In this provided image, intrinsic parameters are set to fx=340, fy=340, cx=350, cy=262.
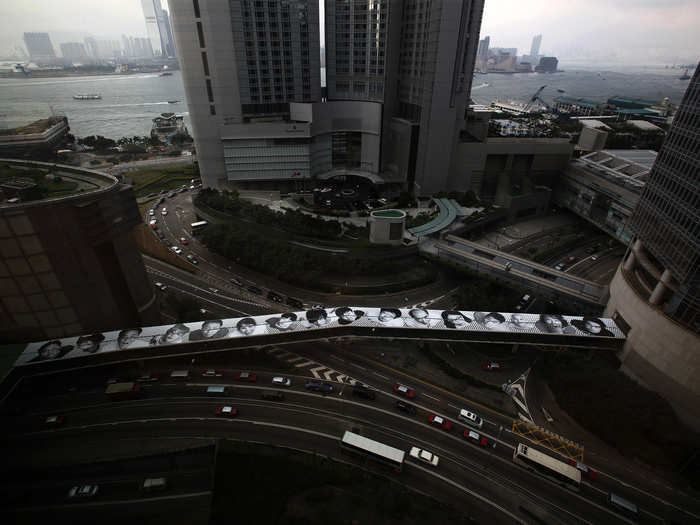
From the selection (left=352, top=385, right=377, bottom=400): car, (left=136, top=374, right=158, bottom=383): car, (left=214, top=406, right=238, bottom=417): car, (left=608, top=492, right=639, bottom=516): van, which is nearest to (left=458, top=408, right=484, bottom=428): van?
(left=352, top=385, right=377, bottom=400): car

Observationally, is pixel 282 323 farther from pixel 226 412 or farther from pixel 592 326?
pixel 592 326

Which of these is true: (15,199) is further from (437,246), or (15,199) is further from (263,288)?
(437,246)

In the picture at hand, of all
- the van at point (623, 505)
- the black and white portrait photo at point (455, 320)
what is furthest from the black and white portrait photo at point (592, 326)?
the van at point (623, 505)

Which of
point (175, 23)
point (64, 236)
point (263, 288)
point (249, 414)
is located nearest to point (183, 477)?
point (249, 414)

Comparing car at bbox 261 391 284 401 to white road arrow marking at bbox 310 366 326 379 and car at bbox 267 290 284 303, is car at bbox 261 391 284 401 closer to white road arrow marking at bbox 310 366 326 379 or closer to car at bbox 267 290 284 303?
white road arrow marking at bbox 310 366 326 379

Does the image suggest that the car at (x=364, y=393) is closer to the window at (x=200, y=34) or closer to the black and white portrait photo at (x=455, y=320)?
the black and white portrait photo at (x=455, y=320)
